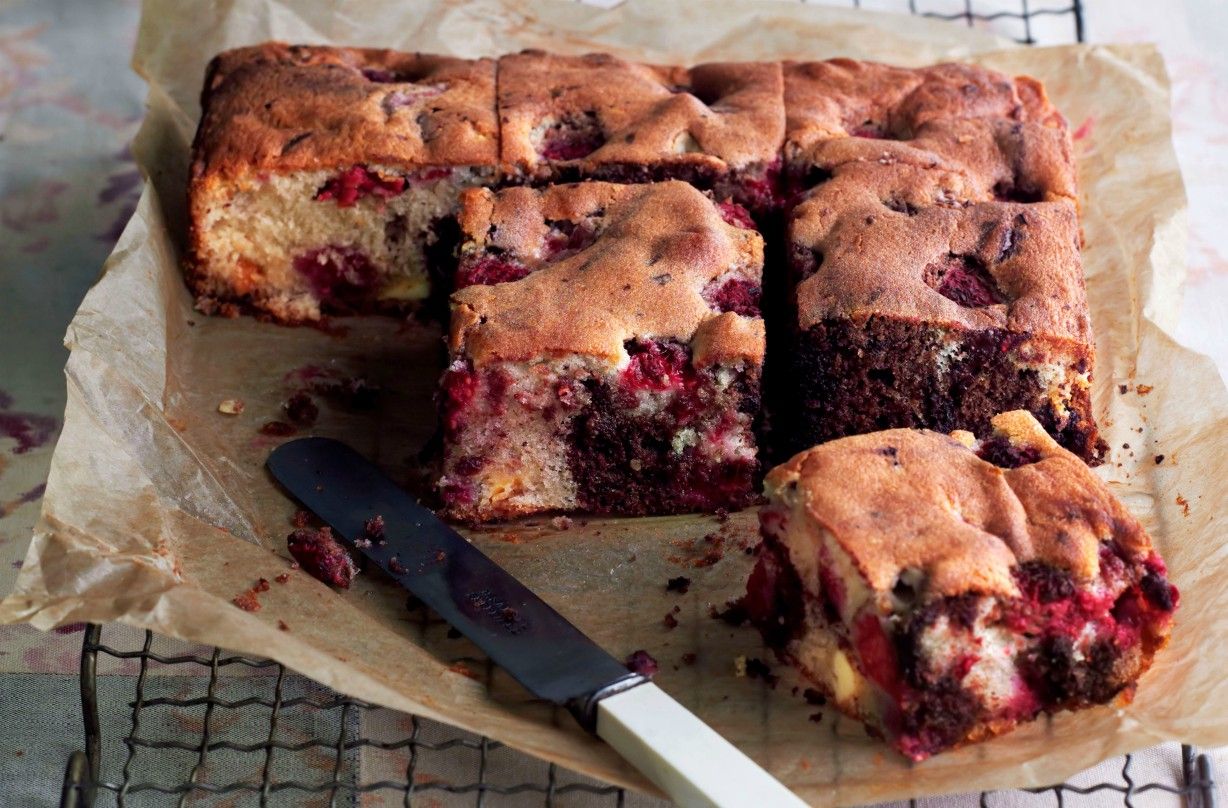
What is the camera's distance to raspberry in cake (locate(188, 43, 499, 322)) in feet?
15.0

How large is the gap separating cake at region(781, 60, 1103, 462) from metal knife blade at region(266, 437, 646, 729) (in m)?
0.98

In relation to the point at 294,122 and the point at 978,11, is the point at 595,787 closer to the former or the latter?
the point at 294,122

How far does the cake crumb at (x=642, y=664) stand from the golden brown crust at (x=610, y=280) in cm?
77

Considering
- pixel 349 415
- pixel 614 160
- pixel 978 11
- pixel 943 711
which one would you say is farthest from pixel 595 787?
pixel 978 11

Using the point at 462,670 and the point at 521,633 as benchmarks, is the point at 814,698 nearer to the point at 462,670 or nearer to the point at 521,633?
the point at 521,633

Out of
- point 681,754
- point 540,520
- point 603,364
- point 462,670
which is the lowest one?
point 540,520

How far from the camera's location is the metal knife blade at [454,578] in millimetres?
3330

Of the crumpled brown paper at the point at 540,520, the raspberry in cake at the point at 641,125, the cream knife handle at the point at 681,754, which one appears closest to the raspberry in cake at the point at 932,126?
the raspberry in cake at the point at 641,125

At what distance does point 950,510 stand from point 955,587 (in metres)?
0.26

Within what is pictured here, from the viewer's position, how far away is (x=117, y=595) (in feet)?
11.0

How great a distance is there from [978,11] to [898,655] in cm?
385

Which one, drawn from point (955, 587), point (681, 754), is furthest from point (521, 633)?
point (955, 587)

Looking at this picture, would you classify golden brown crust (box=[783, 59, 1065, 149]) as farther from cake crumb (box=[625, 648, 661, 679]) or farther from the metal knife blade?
cake crumb (box=[625, 648, 661, 679])

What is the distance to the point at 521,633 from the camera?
3.50 meters
